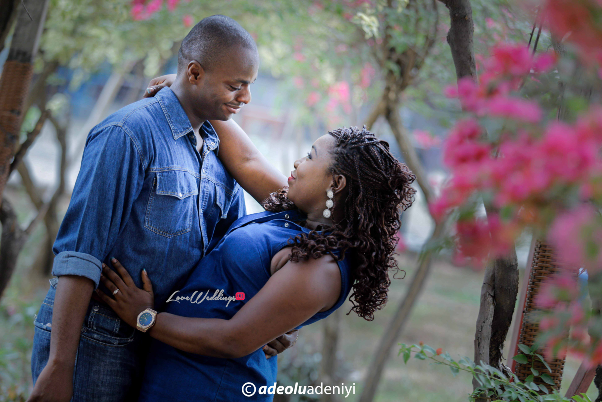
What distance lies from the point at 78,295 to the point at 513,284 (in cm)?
148

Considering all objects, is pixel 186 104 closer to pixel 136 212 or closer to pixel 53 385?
pixel 136 212

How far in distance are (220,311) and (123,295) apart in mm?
327

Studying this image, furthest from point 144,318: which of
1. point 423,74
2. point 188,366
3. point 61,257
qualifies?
point 423,74

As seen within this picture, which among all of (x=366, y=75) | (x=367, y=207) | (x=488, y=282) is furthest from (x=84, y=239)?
(x=366, y=75)

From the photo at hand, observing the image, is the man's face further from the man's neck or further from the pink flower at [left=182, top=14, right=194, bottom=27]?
the pink flower at [left=182, top=14, right=194, bottom=27]

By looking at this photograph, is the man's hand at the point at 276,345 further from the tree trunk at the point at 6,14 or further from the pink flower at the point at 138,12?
the pink flower at the point at 138,12

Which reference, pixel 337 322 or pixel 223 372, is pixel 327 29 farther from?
pixel 223 372

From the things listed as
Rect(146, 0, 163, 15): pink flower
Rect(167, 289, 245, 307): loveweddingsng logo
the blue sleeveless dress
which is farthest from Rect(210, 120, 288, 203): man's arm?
Rect(146, 0, 163, 15): pink flower

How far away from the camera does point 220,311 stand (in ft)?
5.57

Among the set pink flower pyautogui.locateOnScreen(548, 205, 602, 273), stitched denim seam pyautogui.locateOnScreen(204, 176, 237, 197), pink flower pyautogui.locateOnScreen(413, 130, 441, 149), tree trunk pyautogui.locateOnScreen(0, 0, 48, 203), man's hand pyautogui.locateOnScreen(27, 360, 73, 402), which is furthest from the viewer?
pink flower pyautogui.locateOnScreen(413, 130, 441, 149)

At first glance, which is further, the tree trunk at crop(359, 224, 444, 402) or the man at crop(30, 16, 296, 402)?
the tree trunk at crop(359, 224, 444, 402)

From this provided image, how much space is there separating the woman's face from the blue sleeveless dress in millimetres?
146

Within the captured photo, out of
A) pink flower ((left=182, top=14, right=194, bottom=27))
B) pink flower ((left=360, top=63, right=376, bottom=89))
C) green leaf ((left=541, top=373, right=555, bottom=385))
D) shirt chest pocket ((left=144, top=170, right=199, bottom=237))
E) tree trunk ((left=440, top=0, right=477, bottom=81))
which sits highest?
tree trunk ((left=440, top=0, right=477, bottom=81))

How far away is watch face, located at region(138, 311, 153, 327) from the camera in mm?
1652
